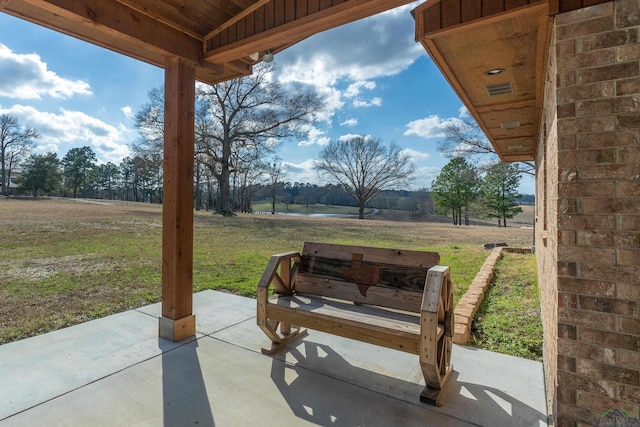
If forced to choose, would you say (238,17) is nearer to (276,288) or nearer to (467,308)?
(276,288)

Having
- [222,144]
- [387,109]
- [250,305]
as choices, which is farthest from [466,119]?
[250,305]

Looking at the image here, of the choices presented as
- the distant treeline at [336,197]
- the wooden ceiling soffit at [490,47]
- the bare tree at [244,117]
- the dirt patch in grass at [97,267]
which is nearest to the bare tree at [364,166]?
the distant treeline at [336,197]

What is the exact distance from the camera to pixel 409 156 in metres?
29.0

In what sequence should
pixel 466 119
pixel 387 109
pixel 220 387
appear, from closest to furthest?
pixel 220 387
pixel 466 119
pixel 387 109

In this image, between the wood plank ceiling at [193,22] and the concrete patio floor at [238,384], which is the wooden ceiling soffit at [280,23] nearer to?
the wood plank ceiling at [193,22]

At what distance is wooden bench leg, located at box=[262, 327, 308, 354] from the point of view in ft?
8.37

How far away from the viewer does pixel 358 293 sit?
2504mm

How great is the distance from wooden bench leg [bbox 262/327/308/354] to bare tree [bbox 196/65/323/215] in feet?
51.7

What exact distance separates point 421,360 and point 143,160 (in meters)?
18.7

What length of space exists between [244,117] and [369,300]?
705 inches

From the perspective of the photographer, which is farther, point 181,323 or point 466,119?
point 466,119

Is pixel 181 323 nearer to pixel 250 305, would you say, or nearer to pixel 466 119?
pixel 250 305

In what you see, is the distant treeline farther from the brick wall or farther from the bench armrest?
the brick wall

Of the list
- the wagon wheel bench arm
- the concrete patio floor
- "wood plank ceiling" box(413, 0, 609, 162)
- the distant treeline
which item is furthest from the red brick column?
the distant treeline
